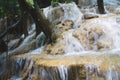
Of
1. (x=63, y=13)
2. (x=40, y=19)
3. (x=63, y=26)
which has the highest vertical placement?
(x=40, y=19)

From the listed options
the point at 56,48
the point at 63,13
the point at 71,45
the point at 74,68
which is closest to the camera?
the point at 74,68

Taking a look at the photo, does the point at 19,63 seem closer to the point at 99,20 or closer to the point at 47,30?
the point at 47,30

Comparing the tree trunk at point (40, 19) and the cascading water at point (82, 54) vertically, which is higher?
the tree trunk at point (40, 19)

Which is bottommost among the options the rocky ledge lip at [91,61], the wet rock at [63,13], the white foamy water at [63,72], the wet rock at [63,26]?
the white foamy water at [63,72]

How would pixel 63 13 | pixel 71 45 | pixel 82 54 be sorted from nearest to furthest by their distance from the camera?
pixel 82 54 < pixel 71 45 < pixel 63 13

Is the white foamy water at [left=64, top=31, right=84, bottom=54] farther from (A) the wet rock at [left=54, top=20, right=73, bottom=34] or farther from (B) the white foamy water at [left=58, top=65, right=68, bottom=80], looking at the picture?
(B) the white foamy water at [left=58, top=65, right=68, bottom=80]

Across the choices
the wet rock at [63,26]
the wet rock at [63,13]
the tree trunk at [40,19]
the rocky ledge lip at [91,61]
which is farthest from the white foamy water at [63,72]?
the wet rock at [63,13]

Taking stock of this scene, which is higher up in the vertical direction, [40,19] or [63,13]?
[40,19]

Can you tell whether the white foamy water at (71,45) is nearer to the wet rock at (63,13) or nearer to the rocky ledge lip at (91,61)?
the rocky ledge lip at (91,61)

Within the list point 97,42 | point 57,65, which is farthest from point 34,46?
point 57,65

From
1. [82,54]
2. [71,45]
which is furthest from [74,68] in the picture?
[71,45]

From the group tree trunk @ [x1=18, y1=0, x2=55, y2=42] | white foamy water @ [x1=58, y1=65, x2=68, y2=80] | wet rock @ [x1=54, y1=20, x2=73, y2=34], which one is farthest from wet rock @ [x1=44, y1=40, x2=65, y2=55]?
white foamy water @ [x1=58, y1=65, x2=68, y2=80]

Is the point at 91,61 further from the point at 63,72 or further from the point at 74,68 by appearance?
the point at 63,72

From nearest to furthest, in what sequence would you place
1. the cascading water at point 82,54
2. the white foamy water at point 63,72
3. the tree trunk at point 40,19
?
the cascading water at point 82,54
the white foamy water at point 63,72
the tree trunk at point 40,19
